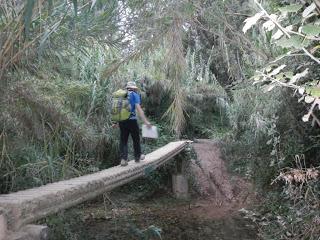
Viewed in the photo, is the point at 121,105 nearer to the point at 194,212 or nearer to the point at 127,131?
the point at 127,131

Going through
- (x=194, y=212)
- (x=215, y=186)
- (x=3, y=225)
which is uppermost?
(x=3, y=225)

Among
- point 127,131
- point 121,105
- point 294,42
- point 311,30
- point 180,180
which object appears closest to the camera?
point 311,30

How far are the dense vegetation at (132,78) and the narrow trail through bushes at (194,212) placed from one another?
576 millimetres

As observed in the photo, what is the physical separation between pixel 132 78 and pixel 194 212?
10.7ft

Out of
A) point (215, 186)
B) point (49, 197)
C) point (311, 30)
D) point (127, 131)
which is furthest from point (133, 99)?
point (215, 186)

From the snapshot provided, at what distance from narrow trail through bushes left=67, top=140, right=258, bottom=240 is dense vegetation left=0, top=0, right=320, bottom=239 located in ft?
1.89

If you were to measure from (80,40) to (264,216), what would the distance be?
4.20 meters

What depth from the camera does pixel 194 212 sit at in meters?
8.12

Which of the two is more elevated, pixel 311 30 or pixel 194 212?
pixel 311 30

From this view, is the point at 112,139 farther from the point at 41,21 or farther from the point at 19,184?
the point at 41,21

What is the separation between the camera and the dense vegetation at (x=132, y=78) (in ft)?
10.9

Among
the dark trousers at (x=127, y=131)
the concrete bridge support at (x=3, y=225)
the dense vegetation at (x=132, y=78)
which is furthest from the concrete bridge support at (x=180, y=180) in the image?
the concrete bridge support at (x=3, y=225)

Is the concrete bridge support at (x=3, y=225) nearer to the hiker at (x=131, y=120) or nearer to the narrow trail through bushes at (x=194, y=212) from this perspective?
the hiker at (x=131, y=120)

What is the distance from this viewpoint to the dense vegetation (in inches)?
131
